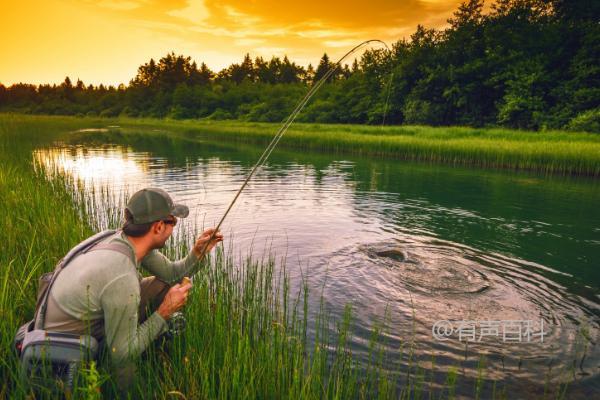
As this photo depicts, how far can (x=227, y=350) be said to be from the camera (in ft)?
9.51

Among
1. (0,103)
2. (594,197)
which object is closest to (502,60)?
(594,197)

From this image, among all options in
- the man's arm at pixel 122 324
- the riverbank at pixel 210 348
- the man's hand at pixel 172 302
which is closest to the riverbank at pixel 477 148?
the riverbank at pixel 210 348

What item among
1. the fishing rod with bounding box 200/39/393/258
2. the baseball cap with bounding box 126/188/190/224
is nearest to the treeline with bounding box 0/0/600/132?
the fishing rod with bounding box 200/39/393/258

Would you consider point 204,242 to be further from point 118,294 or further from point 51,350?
point 51,350

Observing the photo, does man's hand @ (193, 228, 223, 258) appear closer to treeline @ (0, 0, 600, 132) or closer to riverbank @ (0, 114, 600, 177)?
treeline @ (0, 0, 600, 132)

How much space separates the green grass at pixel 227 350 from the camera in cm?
280

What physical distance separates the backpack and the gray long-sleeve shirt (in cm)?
7

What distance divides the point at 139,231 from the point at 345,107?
63.3 metres

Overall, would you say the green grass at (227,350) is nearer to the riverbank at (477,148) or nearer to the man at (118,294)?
the man at (118,294)

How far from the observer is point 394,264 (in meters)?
7.82

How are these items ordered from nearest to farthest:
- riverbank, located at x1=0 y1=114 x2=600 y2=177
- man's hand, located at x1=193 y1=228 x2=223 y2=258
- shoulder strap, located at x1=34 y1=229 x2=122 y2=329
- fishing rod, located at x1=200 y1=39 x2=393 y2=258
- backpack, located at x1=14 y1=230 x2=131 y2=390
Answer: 1. backpack, located at x1=14 y1=230 x2=131 y2=390
2. shoulder strap, located at x1=34 y1=229 x2=122 y2=329
3. fishing rod, located at x1=200 y1=39 x2=393 y2=258
4. man's hand, located at x1=193 y1=228 x2=223 y2=258
5. riverbank, located at x1=0 y1=114 x2=600 y2=177

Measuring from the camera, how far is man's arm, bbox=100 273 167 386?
102 inches

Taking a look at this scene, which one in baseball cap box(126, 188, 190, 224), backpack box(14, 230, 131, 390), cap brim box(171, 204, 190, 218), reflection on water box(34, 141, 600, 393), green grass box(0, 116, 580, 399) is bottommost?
reflection on water box(34, 141, 600, 393)

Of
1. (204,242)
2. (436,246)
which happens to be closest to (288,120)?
(204,242)
